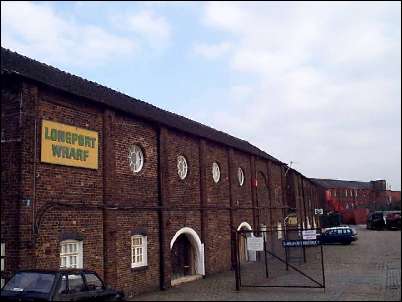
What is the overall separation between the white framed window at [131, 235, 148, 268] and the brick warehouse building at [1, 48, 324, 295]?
0.03 metres

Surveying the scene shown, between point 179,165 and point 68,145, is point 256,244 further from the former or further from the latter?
point 68,145

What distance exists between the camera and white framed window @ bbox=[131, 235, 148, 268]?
1595cm

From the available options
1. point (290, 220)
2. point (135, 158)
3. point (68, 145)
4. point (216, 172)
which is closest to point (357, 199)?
point (290, 220)

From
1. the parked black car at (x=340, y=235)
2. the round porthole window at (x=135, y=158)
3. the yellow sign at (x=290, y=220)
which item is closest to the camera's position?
the round porthole window at (x=135, y=158)

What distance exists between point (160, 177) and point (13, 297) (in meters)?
8.78

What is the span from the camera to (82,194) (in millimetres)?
13766

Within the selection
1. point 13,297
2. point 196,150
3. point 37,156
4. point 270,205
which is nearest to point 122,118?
point 37,156

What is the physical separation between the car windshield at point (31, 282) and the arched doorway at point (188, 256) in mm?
9642

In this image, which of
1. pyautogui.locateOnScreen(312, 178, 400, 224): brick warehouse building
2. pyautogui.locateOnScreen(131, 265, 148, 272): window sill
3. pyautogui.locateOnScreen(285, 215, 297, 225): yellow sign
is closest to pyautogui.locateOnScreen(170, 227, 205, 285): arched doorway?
pyautogui.locateOnScreen(131, 265, 148, 272): window sill

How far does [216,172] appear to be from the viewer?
915 inches

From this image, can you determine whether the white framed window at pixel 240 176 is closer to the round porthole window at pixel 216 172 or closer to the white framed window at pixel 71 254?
the round porthole window at pixel 216 172

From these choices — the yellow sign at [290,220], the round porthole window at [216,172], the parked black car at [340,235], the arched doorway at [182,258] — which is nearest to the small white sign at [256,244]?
the arched doorway at [182,258]

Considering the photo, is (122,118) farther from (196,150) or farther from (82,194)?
(196,150)

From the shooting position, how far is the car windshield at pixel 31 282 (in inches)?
374
